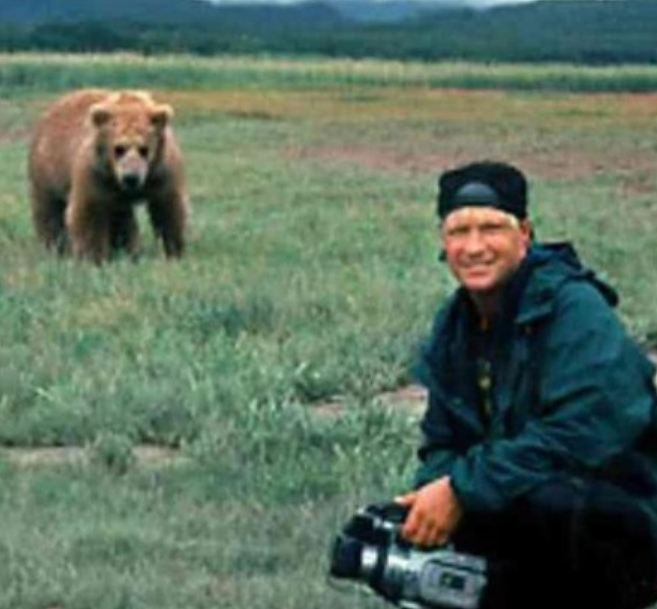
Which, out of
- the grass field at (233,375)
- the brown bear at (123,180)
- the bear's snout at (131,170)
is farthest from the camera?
the brown bear at (123,180)

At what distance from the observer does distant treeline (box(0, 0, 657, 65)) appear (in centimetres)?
8544

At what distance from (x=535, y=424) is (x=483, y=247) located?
375 millimetres

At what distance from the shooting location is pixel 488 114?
137 feet

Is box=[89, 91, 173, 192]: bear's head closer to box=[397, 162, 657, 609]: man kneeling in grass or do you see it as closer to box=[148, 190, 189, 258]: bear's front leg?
box=[148, 190, 189, 258]: bear's front leg

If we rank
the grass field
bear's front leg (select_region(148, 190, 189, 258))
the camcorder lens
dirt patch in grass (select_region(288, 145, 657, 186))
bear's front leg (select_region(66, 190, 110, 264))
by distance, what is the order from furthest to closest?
1. dirt patch in grass (select_region(288, 145, 657, 186))
2. bear's front leg (select_region(148, 190, 189, 258))
3. bear's front leg (select_region(66, 190, 110, 264))
4. the grass field
5. the camcorder lens

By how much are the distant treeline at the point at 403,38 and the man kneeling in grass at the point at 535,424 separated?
2821 inches

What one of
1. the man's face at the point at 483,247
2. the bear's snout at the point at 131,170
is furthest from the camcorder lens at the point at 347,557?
the bear's snout at the point at 131,170

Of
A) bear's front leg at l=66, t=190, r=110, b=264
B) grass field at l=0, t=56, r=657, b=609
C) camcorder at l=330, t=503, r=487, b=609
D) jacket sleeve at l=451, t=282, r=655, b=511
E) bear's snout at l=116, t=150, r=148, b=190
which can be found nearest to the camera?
jacket sleeve at l=451, t=282, r=655, b=511

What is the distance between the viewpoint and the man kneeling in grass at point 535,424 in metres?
5.03

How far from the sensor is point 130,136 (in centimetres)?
1394

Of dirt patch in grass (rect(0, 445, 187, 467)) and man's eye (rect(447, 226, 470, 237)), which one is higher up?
man's eye (rect(447, 226, 470, 237))

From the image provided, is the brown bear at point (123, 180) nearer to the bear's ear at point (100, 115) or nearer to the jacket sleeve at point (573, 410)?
the bear's ear at point (100, 115)

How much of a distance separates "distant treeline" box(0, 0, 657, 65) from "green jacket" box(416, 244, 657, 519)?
71632 mm

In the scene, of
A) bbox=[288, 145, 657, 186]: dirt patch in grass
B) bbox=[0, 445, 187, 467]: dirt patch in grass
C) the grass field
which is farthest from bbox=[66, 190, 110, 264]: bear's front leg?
bbox=[288, 145, 657, 186]: dirt patch in grass
